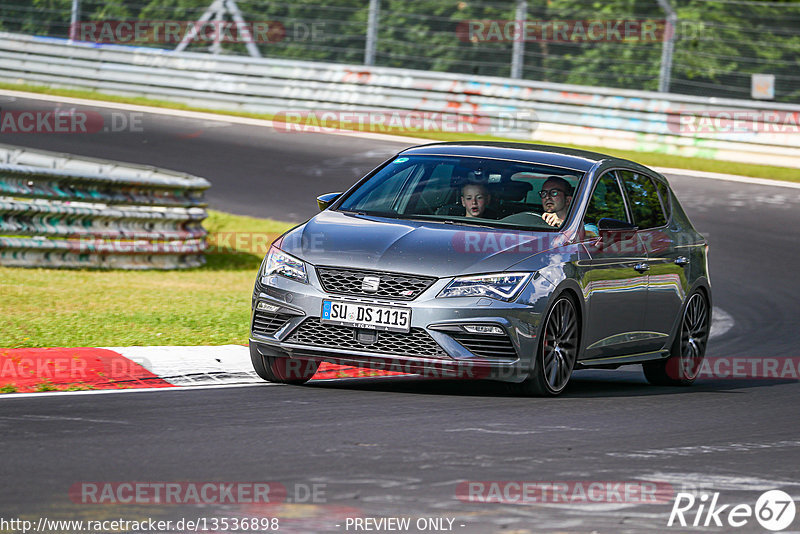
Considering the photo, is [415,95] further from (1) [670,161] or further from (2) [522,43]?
(1) [670,161]

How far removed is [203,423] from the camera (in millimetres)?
7254

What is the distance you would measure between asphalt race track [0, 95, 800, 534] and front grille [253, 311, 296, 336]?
364mm

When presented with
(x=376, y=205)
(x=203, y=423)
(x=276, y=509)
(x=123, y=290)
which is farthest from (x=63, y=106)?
(x=276, y=509)

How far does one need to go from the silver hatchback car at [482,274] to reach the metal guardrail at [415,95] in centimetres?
1355

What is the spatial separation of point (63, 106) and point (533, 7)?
8.74m

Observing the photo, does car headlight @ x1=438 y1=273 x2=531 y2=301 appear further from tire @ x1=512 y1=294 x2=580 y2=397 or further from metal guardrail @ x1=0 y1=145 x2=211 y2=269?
metal guardrail @ x1=0 y1=145 x2=211 y2=269

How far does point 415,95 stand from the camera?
2531 cm

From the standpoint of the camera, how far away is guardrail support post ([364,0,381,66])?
85.0 ft

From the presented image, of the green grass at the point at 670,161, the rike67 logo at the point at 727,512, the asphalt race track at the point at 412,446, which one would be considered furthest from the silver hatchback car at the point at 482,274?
the green grass at the point at 670,161

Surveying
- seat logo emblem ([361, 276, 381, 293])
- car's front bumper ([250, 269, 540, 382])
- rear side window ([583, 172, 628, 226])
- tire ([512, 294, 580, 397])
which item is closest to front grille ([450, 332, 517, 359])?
car's front bumper ([250, 269, 540, 382])

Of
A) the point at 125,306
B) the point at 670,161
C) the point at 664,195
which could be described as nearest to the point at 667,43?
the point at 670,161

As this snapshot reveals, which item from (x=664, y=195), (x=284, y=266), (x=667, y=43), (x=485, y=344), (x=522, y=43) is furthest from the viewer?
(x=522, y=43)

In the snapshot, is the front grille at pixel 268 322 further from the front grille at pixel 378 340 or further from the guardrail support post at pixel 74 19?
the guardrail support post at pixel 74 19

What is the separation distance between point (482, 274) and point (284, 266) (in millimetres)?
1245
